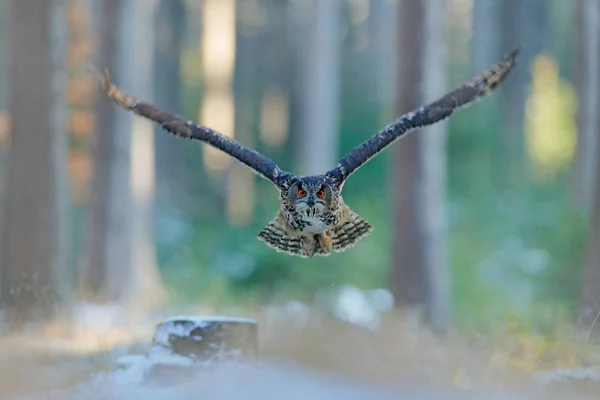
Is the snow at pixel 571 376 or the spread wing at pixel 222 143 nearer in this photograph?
the snow at pixel 571 376

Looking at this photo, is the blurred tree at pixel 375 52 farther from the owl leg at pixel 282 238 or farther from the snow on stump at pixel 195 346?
the snow on stump at pixel 195 346

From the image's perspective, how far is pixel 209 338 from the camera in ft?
24.4

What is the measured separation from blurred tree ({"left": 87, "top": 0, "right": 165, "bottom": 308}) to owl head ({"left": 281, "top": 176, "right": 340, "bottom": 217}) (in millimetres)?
6843

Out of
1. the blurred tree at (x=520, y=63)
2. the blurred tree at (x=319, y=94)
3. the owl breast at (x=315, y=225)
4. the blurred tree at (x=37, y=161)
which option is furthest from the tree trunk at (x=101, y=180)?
the blurred tree at (x=520, y=63)

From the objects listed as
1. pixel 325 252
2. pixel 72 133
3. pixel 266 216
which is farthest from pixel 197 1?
pixel 325 252

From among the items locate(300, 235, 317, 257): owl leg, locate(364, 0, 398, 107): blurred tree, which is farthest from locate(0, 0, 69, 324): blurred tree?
locate(364, 0, 398, 107): blurred tree

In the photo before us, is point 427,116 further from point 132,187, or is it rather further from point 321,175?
point 132,187

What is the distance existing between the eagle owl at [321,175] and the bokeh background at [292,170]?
1475 mm

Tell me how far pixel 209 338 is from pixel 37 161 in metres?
4.53

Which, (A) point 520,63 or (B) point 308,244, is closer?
(B) point 308,244

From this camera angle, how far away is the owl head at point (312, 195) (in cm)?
711

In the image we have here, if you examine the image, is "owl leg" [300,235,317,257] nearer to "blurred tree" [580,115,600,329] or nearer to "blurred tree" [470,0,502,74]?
"blurred tree" [580,115,600,329]

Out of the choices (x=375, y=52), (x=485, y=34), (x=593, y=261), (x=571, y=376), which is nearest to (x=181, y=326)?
(x=571, y=376)

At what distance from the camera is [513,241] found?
22016mm
